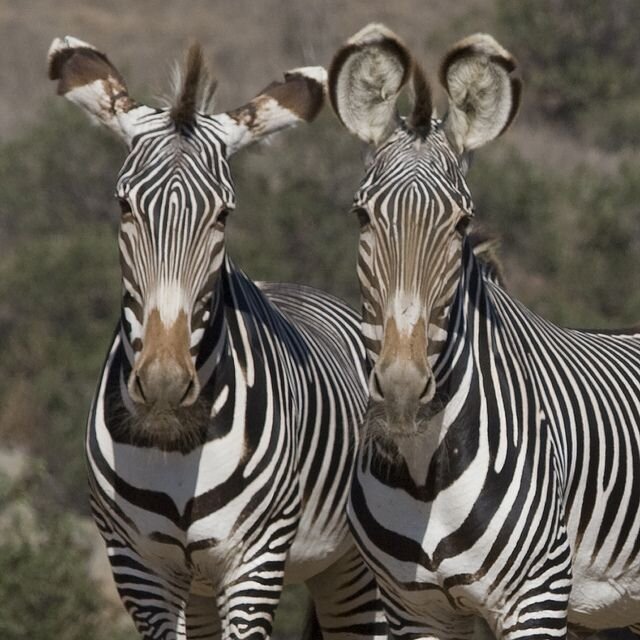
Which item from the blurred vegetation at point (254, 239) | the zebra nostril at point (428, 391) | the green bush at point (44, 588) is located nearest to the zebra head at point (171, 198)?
the zebra nostril at point (428, 391)

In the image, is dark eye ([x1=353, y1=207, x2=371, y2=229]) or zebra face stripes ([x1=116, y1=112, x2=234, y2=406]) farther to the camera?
zebra face stripes ([x1=116, y1=112, x2=234, y2=406])

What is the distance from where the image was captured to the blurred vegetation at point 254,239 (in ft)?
75.8

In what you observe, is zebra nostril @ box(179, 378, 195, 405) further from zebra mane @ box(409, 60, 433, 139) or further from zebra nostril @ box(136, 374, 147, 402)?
zebra mane @ box(409, 60, 433, 139)

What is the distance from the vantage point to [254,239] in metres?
27.8

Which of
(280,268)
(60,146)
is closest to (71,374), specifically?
(280,268)

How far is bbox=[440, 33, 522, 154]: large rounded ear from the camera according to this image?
19.4 ft

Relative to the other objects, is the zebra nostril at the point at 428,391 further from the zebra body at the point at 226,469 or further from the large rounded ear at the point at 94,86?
the large rounded ear at the point at 94,86

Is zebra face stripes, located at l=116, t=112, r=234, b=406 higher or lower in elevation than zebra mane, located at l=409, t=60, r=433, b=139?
lower

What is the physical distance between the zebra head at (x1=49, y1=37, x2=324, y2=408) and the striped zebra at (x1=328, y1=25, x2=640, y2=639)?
74 cm

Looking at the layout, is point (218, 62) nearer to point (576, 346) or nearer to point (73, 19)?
point (73, 19)

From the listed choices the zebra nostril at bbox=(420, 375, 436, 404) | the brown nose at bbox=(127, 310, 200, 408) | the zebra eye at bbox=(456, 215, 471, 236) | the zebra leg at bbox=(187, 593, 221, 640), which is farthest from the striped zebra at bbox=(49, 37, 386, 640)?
the zebra eye at bbox=(456, 215, 471, 236)

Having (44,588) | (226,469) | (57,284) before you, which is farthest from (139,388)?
(57,284)

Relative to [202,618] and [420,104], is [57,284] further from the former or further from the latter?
[420,104]

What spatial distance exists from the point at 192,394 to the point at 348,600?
255cm
